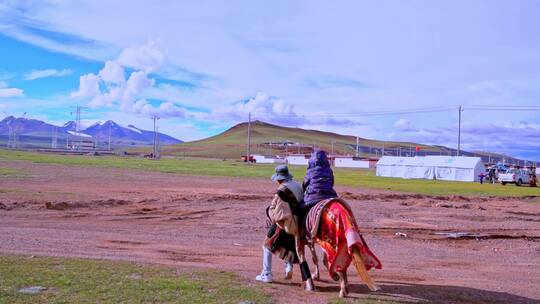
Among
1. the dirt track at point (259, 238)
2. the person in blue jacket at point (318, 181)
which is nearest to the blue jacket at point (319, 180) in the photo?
the person in blue jacket at point (318, 181)

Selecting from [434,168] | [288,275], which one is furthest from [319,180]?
[434,168]

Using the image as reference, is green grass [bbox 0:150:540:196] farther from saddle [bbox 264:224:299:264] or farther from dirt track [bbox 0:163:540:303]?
saddle [bbox 264:224:299:264]

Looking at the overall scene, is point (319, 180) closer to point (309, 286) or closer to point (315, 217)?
point (315, 217)

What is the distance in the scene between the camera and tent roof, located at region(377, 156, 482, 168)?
227ft

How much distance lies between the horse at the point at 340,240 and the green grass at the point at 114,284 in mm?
1041

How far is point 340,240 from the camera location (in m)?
8.73

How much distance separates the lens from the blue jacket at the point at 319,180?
9.37 m

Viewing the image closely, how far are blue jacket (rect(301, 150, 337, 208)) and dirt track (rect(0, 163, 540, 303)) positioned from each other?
1.33 metres

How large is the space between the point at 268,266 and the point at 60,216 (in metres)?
12.2

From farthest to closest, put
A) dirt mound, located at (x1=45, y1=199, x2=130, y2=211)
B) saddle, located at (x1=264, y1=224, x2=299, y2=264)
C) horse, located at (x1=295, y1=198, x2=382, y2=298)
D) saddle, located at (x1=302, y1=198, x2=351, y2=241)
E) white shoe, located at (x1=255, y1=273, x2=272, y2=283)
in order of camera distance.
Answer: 1. dirt mound, located at (x1=45, y1=199, x2=130, y2=211)
2. saddle, located at (x1=264, y1=224, x2=299, y2=264)
3. white shoe, located at (x1=255, y1=273, x2=272, y2=283)
4. saddle, located at (x1=302, y1=198, x2=351, y2=241)
5. horse, located at (x1=295, y1=198, x2=382, y2=298)

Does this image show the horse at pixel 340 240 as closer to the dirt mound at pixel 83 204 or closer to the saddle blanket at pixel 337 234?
the saddle blanket at pixel 337 234

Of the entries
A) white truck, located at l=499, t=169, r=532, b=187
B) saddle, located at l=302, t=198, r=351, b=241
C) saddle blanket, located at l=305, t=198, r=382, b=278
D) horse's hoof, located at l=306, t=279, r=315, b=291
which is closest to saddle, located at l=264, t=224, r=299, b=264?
horse's hoof, located at l=306, t=279, r=315, b=291

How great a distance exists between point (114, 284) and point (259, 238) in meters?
7.65

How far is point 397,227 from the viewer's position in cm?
1995
